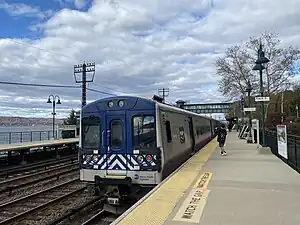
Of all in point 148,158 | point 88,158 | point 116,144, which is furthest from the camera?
point 88,158

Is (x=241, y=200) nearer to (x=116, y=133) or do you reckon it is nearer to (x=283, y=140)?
(x=116, y=133)

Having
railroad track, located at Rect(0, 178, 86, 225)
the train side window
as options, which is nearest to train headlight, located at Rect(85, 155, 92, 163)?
railroad track, located at Rect(0, 178, 86, 225)

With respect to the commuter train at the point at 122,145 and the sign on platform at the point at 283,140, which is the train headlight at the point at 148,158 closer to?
the commuter train at the point at 122,145

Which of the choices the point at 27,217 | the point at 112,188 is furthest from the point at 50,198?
the point at 112,188

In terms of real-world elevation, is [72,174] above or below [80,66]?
below

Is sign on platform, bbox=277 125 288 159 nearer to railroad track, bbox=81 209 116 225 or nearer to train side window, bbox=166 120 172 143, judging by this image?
train side window, bbox=166 120 172 143

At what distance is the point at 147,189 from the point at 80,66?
116 feet

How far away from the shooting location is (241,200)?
684 centimetres

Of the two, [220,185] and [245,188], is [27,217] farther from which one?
[245,188]

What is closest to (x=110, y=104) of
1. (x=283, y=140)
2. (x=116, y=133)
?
(x=116, y=133)

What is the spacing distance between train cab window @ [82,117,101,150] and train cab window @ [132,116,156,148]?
1.06 m

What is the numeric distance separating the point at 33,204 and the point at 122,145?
11.4 feet

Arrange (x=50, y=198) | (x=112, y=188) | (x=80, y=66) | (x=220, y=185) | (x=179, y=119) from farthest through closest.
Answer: (x=80, y=66) → (x=179, y=119) → (x=50, y=198) → (x=112, y=188) → (x=220, y=185)

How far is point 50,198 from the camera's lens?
11.3 m
